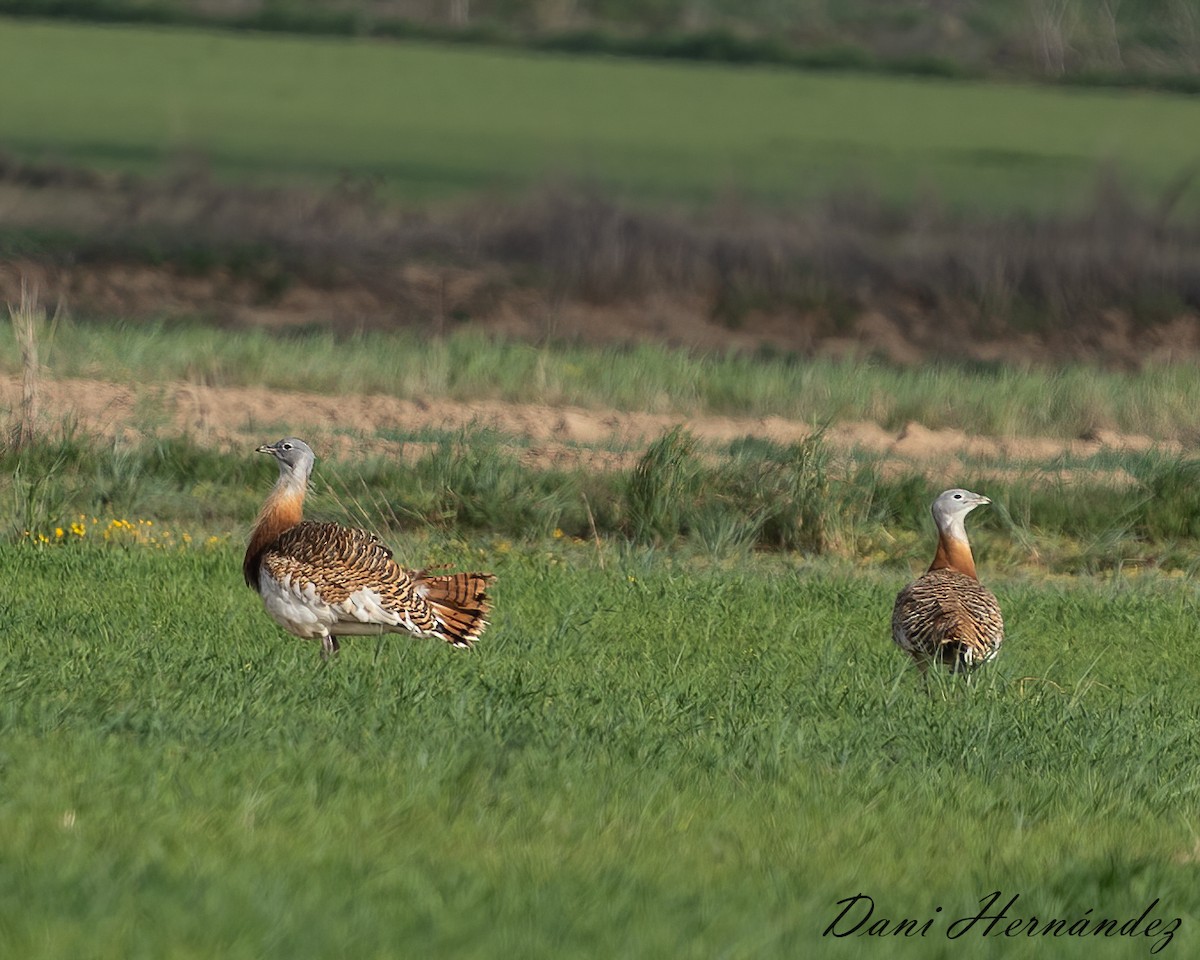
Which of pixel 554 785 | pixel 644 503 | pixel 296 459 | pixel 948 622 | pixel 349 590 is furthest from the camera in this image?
pixel 644 503

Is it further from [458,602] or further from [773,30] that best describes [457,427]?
[773,30]

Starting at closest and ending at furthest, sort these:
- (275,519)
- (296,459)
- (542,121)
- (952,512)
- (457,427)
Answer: (275,519) → (296,459) → (952,512) → (457,427) → (542,121)

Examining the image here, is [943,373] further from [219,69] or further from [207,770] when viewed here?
[219,69]

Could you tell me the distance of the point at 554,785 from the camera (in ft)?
21.3

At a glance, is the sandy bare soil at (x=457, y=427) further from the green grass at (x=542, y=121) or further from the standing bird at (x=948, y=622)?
the green grass at (x=542, y=121)

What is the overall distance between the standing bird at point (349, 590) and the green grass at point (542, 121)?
24.8 m

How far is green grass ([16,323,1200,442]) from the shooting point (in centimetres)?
2022

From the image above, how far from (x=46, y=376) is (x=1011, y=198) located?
77.6 feet

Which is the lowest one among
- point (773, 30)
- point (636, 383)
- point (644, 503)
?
point (636, 383)

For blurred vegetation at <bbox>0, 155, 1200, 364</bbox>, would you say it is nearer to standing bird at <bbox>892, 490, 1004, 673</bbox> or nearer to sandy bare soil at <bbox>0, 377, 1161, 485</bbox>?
sandy bare soil at <bbox>0, 377, 1161, 485</bbox>

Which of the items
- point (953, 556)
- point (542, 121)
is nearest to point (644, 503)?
point (953, 556)

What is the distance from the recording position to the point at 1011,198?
38.0 m

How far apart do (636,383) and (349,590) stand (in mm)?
13003

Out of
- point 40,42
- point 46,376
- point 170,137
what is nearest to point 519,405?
point 46,376
